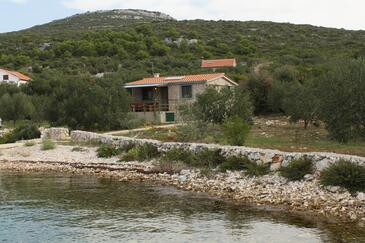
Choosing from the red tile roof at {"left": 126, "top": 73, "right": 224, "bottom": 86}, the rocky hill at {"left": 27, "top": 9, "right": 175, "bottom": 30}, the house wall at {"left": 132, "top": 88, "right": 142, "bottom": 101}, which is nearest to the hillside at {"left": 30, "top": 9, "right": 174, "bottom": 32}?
the rocky hill at {"left": 27, "top": 9, "right": 175, "bottom": 30}

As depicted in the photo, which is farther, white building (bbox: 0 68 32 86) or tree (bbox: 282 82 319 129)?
white building (bbox: 0 68 32 86)

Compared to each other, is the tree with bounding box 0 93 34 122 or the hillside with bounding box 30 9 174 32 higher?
the hillside with bounding box 30 9 174 32

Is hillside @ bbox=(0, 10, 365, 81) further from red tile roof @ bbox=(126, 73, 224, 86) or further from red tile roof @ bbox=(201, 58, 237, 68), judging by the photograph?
red tile roof @ bbox=(126, 73, 224, 86)

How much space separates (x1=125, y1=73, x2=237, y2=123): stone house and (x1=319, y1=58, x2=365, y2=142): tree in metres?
19.4

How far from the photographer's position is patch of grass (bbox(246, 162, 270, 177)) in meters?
16.3

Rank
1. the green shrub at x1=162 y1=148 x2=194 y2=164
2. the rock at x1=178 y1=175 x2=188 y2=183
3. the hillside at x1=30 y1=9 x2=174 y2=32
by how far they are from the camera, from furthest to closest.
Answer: the hillside at x1=30 y1=9 x2=174 y2=32, the green shrub at x1=162 y1=148 x2=194 y2=164, the rock at x1=178 y1=175 x2=188 y2=183

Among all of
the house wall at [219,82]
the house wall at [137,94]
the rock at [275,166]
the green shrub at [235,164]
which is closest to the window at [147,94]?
the house wall at [137,94]

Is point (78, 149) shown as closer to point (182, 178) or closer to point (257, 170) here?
point (182, 178)

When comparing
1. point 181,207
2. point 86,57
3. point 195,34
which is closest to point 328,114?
point 181,207

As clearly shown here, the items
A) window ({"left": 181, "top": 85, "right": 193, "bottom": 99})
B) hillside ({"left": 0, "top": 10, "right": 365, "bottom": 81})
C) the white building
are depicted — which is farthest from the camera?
hillside ({"left": 0, "top": 10, "right": 365, "bottom": 81})

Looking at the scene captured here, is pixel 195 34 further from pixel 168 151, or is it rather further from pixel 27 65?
pixel 168 151

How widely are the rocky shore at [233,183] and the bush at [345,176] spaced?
0.22 meters

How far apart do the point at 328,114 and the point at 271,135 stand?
22.5 ft

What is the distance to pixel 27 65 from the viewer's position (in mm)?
71875
